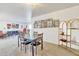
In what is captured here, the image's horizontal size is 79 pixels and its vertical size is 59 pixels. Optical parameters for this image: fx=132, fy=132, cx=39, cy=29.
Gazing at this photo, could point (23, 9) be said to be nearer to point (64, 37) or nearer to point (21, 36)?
point (21, 36)

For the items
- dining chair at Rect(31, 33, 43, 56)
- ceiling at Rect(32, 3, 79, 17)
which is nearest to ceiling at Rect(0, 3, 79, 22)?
ceiling at Rect(32, 3, 79, 17)

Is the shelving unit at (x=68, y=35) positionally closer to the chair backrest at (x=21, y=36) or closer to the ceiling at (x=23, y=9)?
the ceiling at (x=23, y=9)

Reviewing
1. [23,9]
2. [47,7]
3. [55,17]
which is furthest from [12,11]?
[55,17]

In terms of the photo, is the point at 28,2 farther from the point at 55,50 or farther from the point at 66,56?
the point at 66,56

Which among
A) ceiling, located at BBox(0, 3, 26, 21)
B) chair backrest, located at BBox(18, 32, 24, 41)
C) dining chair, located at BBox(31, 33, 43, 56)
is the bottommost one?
dining chair, located at BBox(31, 33, 43, 56)

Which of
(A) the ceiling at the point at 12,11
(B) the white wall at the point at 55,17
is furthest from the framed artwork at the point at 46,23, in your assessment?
(A) the ceiling at the point at 12,11

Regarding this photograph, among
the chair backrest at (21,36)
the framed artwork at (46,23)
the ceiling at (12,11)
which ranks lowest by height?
the chair backrest at (21,36)

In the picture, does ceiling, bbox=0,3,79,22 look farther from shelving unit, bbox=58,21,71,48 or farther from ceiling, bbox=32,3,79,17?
shelving unit, bbox=58,21,71,48

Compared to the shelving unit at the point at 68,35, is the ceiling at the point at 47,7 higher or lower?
higher

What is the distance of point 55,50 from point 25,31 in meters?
0.54

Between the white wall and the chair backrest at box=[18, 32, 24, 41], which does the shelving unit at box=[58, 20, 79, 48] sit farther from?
the chair backrest at box=[18, 32, 24, 41]

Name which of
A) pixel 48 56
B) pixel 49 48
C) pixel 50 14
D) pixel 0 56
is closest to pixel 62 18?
pixel 50 14

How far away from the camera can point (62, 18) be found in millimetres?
2010

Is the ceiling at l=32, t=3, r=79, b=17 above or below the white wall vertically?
above
